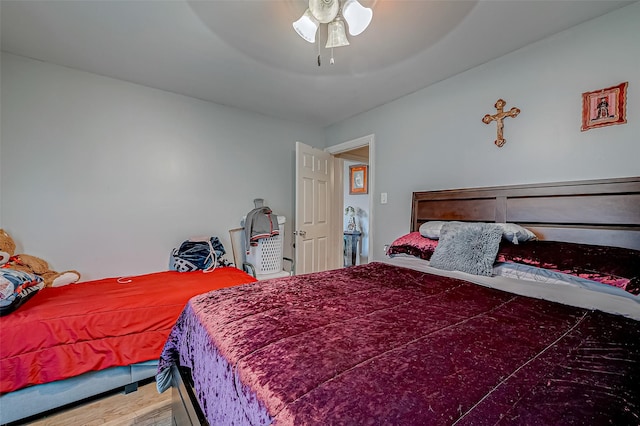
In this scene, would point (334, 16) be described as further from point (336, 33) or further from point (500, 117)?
point (500, 117)

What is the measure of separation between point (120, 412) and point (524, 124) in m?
3.31

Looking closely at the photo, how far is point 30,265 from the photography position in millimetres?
1967

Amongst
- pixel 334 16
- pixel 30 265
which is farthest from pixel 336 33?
pixel 30 265

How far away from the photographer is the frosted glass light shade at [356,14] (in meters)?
1.34

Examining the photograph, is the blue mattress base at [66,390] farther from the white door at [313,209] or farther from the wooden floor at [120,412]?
the white door at [313,209]

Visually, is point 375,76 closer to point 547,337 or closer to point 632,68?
point 632,68

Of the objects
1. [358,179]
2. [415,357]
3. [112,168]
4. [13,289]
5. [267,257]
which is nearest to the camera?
[415,357]

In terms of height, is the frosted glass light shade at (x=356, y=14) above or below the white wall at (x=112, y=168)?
above

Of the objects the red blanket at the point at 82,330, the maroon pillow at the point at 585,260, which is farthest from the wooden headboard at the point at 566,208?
the red blanket at the point at 82,330

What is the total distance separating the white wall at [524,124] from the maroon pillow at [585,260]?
0.59m

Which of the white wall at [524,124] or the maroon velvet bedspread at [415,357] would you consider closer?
the maroon velvet bedspread at [415,357]

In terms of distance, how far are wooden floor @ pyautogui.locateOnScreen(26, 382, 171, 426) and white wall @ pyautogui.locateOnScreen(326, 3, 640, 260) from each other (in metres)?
2.35

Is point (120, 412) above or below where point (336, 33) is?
below

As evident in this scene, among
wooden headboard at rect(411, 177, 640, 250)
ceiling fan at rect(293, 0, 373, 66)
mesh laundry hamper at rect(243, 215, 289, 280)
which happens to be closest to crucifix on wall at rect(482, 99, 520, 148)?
wooden headboard at rect(411, 177, 640, 250)
